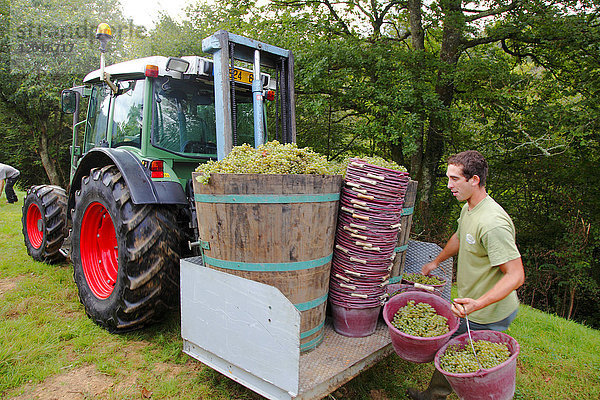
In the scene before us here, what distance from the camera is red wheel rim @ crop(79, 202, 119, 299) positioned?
3.57 meters

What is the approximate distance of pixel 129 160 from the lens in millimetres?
Result: 3199

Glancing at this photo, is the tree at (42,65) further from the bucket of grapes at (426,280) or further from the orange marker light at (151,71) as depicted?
the bucket of grapes at (426,280)

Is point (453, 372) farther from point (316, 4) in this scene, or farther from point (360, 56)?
point (316, 4)

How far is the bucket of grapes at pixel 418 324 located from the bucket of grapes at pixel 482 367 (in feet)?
0.28

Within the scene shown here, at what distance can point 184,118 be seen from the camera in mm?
3605

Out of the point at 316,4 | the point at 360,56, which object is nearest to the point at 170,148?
the point at 360,56

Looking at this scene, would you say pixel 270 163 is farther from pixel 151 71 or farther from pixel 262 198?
pixel 151 71

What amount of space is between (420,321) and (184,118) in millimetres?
2695

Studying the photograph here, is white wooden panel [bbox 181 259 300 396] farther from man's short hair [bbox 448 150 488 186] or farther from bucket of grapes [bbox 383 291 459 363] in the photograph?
man's short hair [bbox 448 150 488 186]

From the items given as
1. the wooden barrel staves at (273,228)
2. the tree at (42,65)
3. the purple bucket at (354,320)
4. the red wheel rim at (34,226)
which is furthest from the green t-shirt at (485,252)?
the tree at (42,65)

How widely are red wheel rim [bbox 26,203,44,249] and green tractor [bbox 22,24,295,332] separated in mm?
1780

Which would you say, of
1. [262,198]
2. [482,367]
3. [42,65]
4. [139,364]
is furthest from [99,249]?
[42,65]

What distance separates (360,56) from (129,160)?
460 cm

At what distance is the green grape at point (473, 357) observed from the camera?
201 centimetres
